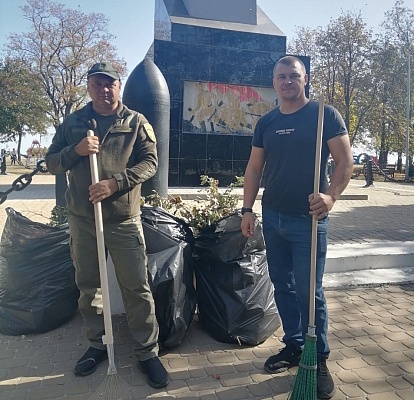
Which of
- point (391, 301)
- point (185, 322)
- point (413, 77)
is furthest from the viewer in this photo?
point (413, 77)

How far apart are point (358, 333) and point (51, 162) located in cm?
266

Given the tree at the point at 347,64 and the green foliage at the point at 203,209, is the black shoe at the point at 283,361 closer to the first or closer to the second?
the green foliage at the point at 203,209

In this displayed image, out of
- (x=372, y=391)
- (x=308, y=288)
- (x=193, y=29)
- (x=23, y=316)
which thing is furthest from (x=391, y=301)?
(x=193, y=29)

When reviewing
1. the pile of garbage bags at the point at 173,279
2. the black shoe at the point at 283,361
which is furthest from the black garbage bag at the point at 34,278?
the black shoe at the point at 283,361

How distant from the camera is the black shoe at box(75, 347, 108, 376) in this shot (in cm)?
257

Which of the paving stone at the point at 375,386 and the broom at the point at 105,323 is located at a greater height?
the broom at the point at 105,323

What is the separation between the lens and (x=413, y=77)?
28328 mm

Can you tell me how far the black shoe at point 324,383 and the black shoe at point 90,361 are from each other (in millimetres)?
1404

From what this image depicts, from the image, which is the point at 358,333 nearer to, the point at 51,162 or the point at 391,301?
the point at 391,301

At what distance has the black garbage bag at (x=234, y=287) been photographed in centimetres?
Result: 297

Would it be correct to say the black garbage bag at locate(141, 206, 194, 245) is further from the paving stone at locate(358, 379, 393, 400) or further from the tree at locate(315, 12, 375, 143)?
the tree at locate(315, 12, 375, 143)

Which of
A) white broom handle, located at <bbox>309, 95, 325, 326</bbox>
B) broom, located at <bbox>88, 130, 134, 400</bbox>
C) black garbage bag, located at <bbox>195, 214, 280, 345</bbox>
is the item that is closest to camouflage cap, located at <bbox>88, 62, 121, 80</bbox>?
broom, located at <bbox>88, 130, 134, 400</bbox>

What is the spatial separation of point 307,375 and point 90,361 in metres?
1.38

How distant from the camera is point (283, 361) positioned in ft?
8.67
